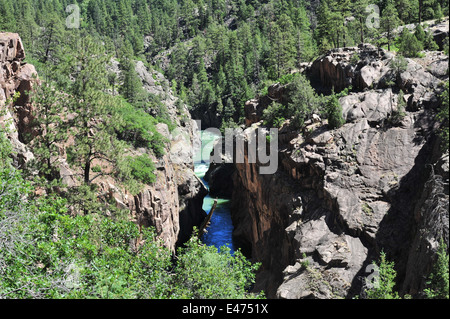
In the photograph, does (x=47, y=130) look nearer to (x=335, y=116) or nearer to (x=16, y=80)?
(x=16, y=80)

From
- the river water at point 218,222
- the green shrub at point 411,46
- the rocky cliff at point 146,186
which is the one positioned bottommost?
the river water at point 218,222

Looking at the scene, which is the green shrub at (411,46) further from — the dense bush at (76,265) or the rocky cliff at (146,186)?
the dense bush at (76,265)

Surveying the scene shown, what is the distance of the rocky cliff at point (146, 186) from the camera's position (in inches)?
1194

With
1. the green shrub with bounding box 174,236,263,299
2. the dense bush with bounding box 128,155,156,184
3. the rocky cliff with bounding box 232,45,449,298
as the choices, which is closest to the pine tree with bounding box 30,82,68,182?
the dense bush with bounding box 128,155,156,184

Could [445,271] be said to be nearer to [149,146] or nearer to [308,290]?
[308,290]

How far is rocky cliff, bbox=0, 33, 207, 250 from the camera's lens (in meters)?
30.3

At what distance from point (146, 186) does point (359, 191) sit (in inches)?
799

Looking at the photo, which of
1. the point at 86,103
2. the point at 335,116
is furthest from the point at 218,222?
the point at 86,103

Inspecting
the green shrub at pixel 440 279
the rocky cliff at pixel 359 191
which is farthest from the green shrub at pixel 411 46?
the green shrub at pixel 440 279

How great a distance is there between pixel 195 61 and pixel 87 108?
118949mm

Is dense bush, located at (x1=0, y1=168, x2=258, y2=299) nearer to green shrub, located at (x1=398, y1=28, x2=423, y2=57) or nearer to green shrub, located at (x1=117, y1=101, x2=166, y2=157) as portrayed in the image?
green shrub, located at (x1=117, y1=101, x2=166, y2=157)

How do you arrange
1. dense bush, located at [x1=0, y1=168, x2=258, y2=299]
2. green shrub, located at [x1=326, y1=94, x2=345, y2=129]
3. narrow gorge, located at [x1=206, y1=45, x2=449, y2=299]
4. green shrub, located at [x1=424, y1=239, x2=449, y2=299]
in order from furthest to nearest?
green shrub, located at [x1=326, y1=94, x2=345, y2=129] < narrow gorge, located at [x1=206, y1=45, x2=449, y2=299] < green shrub, located at [x1=424, y1=239, x2=449, y2=299] < dense bush, located at [x1=0, y1=168, x2=258, y2=299]

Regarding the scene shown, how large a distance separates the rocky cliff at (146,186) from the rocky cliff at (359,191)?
1084cm

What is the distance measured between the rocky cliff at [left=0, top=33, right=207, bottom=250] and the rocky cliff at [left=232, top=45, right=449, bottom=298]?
10.8m
